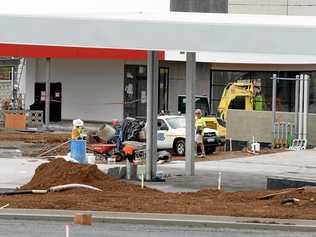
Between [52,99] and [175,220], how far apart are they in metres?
35.3

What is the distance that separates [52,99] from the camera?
47.3 meters

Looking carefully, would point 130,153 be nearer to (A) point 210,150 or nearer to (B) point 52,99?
(A) point 210,150

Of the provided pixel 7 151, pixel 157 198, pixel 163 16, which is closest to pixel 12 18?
pixel 163 16

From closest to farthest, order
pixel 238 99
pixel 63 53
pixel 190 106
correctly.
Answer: pixel 190 106 → pixel 238 99 → pixel 63 53

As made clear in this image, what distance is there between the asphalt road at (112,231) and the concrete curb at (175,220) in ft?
0.52

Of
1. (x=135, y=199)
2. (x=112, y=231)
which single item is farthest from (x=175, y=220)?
(x=135, y=199)

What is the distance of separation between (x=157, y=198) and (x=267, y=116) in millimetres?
18250

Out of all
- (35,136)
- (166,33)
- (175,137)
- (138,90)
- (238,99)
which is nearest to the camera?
(166,33)

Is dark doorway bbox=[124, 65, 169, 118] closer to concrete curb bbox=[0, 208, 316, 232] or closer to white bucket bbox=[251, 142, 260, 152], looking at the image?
white bucket bbox=[251, 142, 260, 152]

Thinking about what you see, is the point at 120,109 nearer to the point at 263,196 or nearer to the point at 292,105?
the point at 292,105

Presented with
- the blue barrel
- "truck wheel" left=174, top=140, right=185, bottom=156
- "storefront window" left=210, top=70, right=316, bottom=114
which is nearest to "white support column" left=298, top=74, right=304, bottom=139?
"truck wheel" left=174, top=140, right=185, bottom=156

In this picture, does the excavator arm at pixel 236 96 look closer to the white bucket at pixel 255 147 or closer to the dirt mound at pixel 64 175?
the white bucket at pixel 255 147

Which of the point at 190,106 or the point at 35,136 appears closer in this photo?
the point at 190,106

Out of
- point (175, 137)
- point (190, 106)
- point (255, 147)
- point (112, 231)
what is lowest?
point (112, 231)
